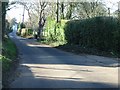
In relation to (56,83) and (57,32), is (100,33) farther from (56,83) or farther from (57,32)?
(56,83)

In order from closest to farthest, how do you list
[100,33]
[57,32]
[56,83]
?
[56,83]
[100,33]
[57,32]

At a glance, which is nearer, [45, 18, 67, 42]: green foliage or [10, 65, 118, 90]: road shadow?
[10, 65, 118, 90]: road shadow

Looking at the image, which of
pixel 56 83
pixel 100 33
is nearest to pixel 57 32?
pixel 100 33

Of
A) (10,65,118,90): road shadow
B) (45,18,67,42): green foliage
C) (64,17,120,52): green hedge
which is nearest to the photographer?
(10,65,118,90): road shadow

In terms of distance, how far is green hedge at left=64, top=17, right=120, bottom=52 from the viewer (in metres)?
29.2

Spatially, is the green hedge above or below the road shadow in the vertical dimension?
above

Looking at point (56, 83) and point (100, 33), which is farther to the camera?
point (100, 33)

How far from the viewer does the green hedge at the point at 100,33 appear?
29156 millimetres

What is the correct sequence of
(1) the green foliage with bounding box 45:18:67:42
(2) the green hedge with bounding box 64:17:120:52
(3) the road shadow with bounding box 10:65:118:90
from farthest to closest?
(1) the green foliage with bounding box 45:18:67:42 < (2) the green hedge with bounding box 64:17:120:52 < (3) the road shadow with bounding box 10:65:118:90

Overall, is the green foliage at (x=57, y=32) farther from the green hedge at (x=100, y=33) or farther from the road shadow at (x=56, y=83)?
the road shadow at (x=56, y=83)

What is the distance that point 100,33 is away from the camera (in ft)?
100

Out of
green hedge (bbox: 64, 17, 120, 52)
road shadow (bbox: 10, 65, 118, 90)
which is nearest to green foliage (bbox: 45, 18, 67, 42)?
green hedge (bbox: 64, 17, 120, 52)

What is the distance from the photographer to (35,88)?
11.0 m

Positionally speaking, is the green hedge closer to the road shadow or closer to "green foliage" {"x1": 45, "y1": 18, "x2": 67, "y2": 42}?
"green foliage" {"x1": 45, "y1": 18, "x2": 67, "y2": 42}
